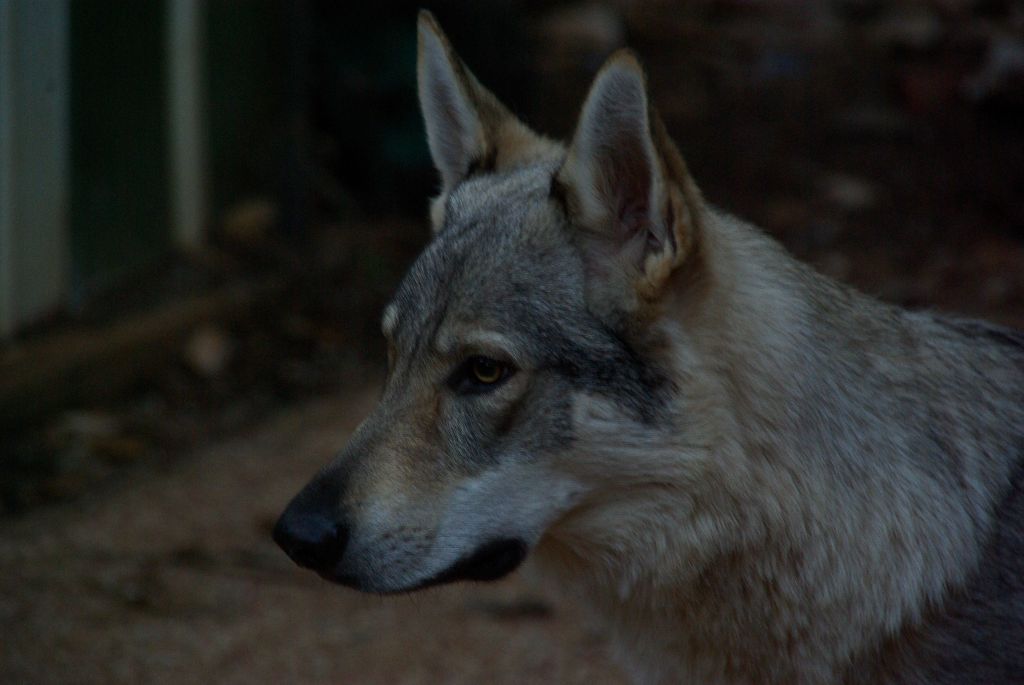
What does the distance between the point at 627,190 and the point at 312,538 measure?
1.11 m

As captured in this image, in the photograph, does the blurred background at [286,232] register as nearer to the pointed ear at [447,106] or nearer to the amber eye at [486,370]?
the amber eye at [486,370]

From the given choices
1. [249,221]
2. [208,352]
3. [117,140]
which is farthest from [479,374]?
[249,221]

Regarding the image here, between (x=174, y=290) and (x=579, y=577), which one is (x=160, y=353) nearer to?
(x=174, y=290)

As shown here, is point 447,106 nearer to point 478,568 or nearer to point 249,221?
point 478,568

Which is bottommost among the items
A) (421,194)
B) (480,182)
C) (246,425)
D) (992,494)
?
(246,425)

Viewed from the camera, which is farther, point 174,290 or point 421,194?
point 421,194

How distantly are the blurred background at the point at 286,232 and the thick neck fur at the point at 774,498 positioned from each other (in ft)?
1.72

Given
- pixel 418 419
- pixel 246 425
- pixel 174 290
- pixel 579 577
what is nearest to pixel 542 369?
pixel 418 419

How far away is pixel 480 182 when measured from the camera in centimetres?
380

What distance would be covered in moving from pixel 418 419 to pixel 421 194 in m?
5.30

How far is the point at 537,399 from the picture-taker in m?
3.24

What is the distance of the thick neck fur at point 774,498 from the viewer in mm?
3258

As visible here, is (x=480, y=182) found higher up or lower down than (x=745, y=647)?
higher up

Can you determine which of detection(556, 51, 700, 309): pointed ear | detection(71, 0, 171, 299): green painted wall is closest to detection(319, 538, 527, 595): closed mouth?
detection(556, 51, 700, 309): pointed ear
